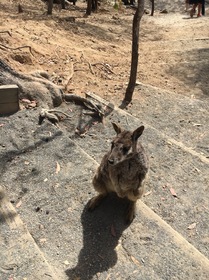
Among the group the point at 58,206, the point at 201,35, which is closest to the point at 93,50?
the point at 201,35

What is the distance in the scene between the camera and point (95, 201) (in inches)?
174

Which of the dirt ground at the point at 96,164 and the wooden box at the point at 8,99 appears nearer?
the dirt ground at the point at 96,164

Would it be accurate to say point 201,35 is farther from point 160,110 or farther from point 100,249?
point 100,249

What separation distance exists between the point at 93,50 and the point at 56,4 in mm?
8245

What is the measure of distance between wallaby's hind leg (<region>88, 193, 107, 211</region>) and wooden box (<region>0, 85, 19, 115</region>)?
2.64 m

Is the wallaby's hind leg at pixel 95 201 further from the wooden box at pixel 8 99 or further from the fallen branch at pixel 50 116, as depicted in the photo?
the wooden box at pixel 8 99

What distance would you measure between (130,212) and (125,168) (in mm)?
693

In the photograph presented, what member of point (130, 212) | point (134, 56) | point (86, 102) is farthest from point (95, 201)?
point (134, 56)

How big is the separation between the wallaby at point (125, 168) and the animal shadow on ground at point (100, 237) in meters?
0.21

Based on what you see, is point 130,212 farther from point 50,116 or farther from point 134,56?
point 134,56

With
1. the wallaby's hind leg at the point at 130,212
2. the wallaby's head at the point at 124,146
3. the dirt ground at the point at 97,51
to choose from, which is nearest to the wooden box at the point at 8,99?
the dirt ground at the point at 97,51

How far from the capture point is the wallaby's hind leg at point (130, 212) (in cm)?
429

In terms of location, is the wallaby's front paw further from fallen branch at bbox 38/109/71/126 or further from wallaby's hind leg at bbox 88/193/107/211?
fallen branch at bbox 38/109/71/126

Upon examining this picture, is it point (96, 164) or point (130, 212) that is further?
point (96, 164)
